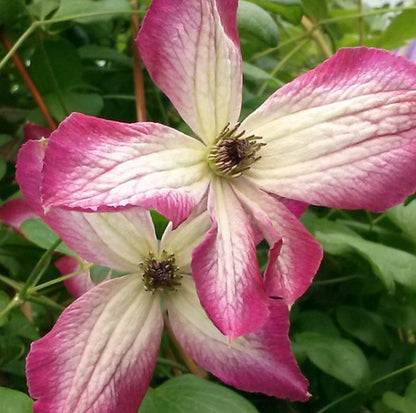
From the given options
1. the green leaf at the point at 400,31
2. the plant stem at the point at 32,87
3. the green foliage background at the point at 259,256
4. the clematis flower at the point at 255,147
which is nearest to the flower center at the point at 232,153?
the clematis flower at the point at 255,147

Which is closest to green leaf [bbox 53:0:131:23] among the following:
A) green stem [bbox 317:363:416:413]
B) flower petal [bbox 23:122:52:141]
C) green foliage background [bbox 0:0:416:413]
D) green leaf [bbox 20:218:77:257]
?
green foliage background [bbox 0:0:416:413]

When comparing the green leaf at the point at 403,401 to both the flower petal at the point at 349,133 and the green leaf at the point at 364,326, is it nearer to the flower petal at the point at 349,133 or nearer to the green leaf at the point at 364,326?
the green leaf at the point at 364,326

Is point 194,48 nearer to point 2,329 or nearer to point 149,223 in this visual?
point 149,223

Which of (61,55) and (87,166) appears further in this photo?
(61,55)

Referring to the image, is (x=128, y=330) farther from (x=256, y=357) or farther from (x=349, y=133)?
(x=349, y=133)

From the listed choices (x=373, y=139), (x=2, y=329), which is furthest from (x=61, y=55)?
(x=373, y=139)

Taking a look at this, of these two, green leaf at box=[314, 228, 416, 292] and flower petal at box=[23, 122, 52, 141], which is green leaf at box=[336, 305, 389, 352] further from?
flower petal at box=[23, 122, 52, 141]
